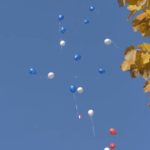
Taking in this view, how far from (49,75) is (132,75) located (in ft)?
27.6

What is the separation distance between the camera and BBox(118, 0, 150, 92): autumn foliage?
7.96ft

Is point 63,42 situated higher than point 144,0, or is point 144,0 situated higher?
point 63,42

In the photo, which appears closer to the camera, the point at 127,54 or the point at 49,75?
the point at 127,54

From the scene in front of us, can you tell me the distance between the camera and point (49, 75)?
10898 millimetres

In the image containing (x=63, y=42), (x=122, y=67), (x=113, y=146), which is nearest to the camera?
(x=122, y=67)

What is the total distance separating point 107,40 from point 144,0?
819cm

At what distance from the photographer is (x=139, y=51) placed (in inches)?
97.5

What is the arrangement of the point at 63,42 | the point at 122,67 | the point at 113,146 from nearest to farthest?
the point at 122,67
the point at 113,146
the point at 63,42

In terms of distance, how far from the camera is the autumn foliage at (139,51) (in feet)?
7.96

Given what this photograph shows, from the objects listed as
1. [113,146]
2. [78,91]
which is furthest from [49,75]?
[113,146]

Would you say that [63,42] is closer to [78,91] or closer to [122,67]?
[78,91]

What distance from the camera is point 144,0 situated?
8.37 feet

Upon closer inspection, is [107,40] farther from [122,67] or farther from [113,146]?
[122,67]

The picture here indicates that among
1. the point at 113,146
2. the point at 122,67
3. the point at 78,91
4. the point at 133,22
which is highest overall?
the point at 78,91
